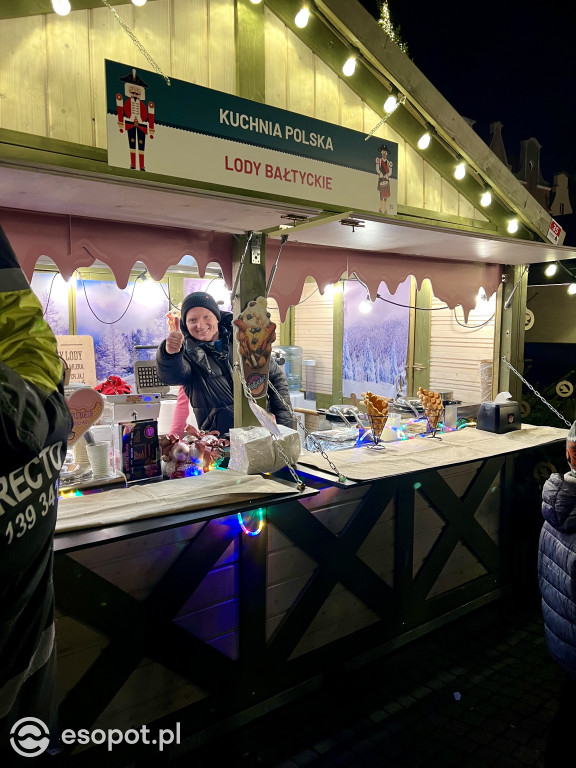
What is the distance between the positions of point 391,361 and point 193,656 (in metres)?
4.66

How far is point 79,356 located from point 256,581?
2.50 metres

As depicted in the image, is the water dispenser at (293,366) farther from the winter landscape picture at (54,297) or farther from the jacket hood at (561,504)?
the jacket hood at (561,504)

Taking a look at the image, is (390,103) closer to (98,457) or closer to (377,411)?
(377,411)

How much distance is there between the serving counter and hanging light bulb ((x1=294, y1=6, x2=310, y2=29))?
7.66 ft

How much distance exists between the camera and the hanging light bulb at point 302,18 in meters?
2.84

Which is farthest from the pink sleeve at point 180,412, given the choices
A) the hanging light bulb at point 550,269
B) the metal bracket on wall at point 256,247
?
the hanging light bulb at point 550,269

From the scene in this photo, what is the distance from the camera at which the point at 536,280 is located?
5.03 metres

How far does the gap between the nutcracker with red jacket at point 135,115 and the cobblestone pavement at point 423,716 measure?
2.75m

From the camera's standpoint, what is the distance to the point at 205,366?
4082 millimetres

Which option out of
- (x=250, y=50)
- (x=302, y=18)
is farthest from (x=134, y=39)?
(x=302, y=18)

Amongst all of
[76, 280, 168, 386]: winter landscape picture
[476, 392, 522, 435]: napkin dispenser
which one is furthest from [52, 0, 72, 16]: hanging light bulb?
[76, 280, 168, 386]: winter landscape picture

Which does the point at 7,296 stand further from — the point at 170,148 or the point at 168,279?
the point at 168,279

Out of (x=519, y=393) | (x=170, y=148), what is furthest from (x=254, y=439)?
(x=519, y=393)

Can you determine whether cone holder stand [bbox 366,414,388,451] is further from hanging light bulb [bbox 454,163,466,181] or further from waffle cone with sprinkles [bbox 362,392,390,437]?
hanging light bulb [bbox 454,163,466,181]
